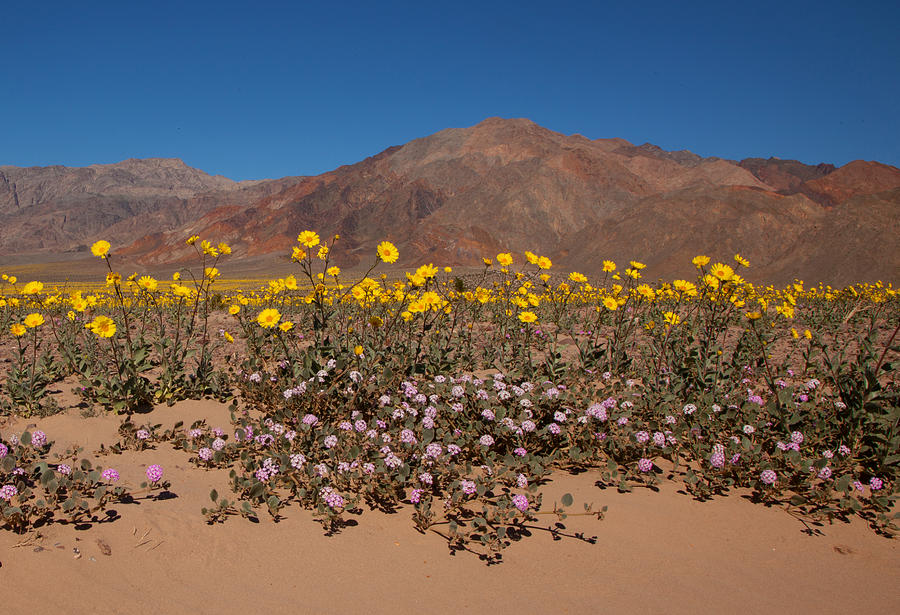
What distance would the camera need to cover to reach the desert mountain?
39.9m

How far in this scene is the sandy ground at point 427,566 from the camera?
7.02 feet

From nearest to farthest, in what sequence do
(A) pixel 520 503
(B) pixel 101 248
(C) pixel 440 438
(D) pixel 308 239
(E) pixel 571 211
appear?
(A) pixel 520 503 < (C) pixel 440 438 < (B) pixel 101 248 < (D) pixel 308 239 < (E) pixel 571 211

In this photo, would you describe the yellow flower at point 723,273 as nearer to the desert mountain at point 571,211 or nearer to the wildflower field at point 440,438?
the wildflower field at point 440,438

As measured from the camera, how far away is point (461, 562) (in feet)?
8.34

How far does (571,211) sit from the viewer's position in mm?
67812

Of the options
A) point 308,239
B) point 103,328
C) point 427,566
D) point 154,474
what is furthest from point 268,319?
point 427,566

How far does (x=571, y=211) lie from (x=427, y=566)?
68.5m

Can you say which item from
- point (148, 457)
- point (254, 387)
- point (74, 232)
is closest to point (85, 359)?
point (254, 387)

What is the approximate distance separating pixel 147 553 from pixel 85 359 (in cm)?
358

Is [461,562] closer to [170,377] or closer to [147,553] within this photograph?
[147,553]

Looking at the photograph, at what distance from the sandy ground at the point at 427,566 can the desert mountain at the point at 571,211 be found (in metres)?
38.8

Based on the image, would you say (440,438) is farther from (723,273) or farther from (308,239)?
(723,273)

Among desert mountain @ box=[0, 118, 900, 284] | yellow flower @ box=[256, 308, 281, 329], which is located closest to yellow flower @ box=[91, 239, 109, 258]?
yellow flower @ box=[256, 308, 281, 329]

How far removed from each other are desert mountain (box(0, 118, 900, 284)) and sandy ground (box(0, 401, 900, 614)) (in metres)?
38.8
